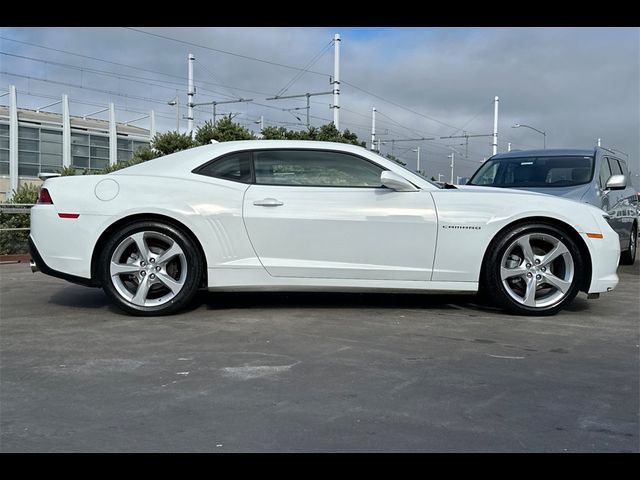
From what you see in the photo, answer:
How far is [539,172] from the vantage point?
795 centimetres

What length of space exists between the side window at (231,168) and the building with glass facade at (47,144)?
26635mm

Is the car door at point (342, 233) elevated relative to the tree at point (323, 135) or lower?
lower

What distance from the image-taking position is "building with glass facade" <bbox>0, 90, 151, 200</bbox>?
32.7 m

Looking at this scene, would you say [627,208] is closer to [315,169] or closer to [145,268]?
[315,169]

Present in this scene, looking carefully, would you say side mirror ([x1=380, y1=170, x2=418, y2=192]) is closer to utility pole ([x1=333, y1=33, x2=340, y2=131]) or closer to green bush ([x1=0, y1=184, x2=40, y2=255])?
green bush ([x1=0, y1=184, x2=40, y2=255])

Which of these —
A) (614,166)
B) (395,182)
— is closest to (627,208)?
(614,166)

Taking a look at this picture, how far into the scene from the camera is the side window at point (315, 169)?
520cm

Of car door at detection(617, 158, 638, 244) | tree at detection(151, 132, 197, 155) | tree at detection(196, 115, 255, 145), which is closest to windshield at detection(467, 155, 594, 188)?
car door at detection(617, 158, 638, 244)

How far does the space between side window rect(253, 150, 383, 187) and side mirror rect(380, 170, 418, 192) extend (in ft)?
0.56

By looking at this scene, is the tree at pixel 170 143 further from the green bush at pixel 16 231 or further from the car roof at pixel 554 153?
the car roof at pixel 554 153

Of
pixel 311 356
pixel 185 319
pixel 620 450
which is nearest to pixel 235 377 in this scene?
pixel 311 356

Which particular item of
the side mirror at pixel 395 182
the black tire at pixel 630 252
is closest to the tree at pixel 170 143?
the black tire at pixel 630 252

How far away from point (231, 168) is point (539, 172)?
4.61 meters
